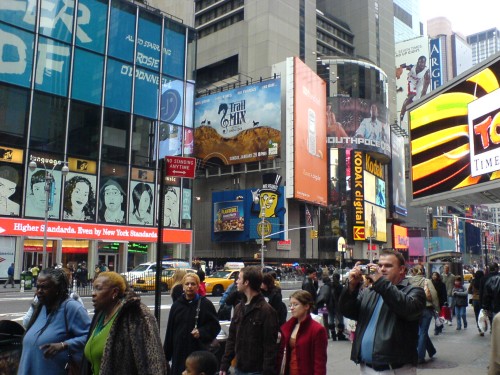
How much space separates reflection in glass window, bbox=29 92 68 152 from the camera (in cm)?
4044

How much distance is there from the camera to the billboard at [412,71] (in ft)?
456

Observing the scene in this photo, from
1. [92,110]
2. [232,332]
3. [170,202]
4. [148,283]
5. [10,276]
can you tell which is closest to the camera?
[232,332]

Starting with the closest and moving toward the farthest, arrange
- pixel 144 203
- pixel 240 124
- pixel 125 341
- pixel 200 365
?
1. pixel 125 341
2. pixel 200 365
3. pixel 144 203
4. pixel 240 124

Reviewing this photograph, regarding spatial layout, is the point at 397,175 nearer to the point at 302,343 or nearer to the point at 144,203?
the point at 144,203

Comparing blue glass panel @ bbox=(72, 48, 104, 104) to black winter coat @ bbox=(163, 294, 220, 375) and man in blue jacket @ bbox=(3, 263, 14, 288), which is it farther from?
black winter coat @ bbox=(163, 294, 220, 375)

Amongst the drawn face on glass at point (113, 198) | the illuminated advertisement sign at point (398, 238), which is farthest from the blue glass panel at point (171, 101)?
the illuminated advertisement sign at point (398, 238)

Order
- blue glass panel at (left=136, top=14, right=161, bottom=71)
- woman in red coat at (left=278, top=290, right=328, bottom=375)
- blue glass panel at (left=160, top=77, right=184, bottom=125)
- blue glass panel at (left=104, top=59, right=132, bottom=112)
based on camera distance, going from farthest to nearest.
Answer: blue glass panel at (left=160, top=77, right=184, bottom=125)
blue glass panel at (left=136, top=14, right=161, bottom=71)
blue glass panel at (left=104, top=59, right=132, bottom=112)
woman in red coat at (left=278, top=290, right=328, bottom=375)

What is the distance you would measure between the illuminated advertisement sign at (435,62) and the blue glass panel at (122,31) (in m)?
111

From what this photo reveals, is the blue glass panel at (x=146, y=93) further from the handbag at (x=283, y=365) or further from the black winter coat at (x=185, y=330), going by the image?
the handbag at (x=283, y=365)

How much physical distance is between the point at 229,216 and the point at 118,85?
24946mm

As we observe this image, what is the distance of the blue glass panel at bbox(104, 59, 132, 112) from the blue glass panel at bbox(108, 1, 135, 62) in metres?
0.95

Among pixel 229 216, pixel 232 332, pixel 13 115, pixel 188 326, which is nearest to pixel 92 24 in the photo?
pixel 13 115

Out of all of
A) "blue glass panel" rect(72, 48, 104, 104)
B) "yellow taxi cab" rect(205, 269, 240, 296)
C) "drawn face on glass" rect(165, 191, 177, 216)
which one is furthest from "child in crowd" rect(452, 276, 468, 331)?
"drawn face on glass" rect(165, 191, 177, 216)

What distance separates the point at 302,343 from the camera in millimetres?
5023
